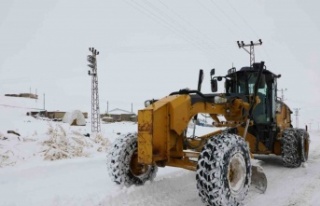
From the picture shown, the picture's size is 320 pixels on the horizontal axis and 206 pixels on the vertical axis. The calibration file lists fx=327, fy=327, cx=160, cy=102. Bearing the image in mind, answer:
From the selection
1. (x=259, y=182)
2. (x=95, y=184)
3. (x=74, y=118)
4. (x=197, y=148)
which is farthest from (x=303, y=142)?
(x=74, y=118)

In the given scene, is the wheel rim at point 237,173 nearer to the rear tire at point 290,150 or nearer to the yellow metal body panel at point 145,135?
the yellow metal body panel at point 145,135

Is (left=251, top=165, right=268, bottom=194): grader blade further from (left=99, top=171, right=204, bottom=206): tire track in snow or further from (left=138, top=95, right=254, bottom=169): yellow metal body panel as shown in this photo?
(left=138, top=95, right=254, bottom=169): yellow metal body panel

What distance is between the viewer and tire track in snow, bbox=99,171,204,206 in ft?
16.2

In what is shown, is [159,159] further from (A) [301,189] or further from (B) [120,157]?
(A) [301,189]

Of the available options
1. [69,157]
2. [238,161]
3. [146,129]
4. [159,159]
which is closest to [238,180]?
[238,161]

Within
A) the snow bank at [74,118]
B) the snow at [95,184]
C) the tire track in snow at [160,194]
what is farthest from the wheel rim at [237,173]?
the snow bank at [74,118]

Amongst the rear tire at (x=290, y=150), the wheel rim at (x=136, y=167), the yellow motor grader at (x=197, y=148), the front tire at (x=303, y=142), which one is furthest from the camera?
the front tire at (x=303, y=142)

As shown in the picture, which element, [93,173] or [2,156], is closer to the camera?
[93,173]

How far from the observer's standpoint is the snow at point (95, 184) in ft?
16.5

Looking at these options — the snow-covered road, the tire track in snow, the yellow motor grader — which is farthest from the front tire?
the tire track in snow

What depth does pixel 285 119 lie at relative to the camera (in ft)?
32.4

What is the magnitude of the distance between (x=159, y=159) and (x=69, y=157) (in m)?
4.73

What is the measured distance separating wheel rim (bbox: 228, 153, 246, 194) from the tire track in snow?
66 centimetres

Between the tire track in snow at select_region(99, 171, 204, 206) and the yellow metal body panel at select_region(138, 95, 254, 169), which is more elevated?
the yellow metal body panel at select_region(138, 95, 254, 169)
